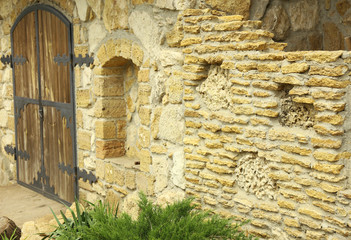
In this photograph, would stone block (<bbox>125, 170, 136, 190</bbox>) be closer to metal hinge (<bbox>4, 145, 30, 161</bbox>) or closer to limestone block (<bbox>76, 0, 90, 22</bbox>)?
limestone block (<bbox>76, 0, 90, 22</bbox>)

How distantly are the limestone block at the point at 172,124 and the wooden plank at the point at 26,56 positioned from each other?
2.27 metres

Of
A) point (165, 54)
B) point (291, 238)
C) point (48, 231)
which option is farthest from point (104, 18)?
point (291, 238)

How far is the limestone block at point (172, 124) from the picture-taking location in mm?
3533

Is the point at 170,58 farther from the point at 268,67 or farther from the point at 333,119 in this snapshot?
the point at 333,119

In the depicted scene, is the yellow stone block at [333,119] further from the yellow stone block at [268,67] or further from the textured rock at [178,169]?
the textured rock at [178,169]

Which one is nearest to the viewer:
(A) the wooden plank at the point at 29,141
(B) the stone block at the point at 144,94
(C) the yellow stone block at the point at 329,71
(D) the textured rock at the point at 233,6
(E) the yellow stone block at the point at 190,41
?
(C) the yellow stone block at the point at 329,71

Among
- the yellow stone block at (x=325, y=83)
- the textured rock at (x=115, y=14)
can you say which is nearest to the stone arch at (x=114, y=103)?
the textured rock at (x=115, y=14)

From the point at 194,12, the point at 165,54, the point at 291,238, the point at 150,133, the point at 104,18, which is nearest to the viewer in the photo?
the point at 291,238

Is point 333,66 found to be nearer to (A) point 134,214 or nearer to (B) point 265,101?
(B) point 265,101

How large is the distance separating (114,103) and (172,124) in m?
0.99

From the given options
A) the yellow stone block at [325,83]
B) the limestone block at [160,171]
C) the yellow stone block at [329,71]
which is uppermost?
the yellow stone block at [329,71]

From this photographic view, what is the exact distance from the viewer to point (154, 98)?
3.73 m

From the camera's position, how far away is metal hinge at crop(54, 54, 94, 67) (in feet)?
14.6

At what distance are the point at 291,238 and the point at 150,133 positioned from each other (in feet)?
4.92
